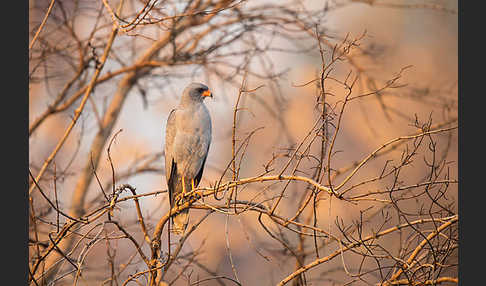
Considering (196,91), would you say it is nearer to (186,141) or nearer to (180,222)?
(186,141)

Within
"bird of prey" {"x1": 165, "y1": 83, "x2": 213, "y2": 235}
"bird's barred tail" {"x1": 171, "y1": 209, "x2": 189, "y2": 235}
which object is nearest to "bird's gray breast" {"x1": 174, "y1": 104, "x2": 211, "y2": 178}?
"bird of prey" {"x1": 165, "y1": 83, "x2": 213, "y2": 235}

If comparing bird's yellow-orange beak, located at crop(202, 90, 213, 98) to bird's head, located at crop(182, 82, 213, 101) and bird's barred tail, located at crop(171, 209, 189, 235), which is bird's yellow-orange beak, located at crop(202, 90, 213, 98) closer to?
bird's head, located at crop(182, 82, 213, 101)

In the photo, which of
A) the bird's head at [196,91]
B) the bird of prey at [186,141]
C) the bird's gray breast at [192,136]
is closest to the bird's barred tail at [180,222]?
the bird of prey at [186,141]

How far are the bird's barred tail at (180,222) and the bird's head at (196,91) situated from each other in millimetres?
818

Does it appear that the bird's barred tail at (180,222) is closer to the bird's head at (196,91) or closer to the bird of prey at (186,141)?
the bird of prey at (186,141)

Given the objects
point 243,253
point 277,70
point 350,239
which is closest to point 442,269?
point 350,239

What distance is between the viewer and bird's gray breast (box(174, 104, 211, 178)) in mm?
3814

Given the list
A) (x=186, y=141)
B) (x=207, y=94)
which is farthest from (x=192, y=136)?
(x=207, y=94)

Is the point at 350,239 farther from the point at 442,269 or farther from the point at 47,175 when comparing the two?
the point at 47,175

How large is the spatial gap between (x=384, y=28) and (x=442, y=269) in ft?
34.3

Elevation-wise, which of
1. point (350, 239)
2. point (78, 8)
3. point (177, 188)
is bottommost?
point (350, 239)

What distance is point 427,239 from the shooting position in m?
2.00

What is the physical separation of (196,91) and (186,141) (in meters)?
0.39

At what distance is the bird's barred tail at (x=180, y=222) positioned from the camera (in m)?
3.66
